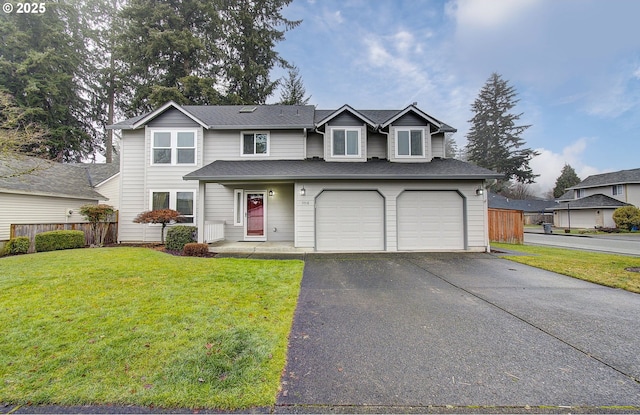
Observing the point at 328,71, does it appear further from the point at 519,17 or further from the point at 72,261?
the point at 72,261

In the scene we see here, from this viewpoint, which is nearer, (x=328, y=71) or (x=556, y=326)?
(x=556, y=326)

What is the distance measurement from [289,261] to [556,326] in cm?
612

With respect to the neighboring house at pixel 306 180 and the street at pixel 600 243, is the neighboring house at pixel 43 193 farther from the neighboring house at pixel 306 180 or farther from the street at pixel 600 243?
the street at pixel 600 243

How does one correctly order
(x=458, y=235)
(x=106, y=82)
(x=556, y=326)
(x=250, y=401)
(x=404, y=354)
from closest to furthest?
(x=250, y=401), (x=404, y=354), (x=556, y=326), (x=458, y=235), (x=106, y=82)

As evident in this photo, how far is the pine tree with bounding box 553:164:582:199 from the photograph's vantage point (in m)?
40.2

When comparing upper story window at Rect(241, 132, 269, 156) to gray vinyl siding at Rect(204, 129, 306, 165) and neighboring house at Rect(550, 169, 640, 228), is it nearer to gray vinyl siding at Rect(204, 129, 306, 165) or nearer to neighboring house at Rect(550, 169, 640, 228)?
gray vinyl siding at Rect(204, 129, 306, 165)

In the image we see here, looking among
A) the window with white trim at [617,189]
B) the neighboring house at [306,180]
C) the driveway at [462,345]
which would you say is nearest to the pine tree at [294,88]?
the neighboring house at [306,180]

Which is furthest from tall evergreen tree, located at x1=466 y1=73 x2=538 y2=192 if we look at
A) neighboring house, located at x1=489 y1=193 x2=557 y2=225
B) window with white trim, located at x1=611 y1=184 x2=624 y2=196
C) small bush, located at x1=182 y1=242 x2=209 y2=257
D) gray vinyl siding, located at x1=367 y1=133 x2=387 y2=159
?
small bush, located at x1=182 y1=242 x2=209 y2=257

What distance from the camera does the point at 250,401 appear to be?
2094 millimetres

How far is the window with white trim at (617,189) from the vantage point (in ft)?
89.8

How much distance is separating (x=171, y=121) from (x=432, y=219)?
12.5 m

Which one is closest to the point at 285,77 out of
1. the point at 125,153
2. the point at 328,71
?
the point at 328,71

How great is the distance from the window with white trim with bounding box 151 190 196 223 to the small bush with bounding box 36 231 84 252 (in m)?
2.88

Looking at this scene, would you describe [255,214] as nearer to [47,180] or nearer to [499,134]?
[47,180]
